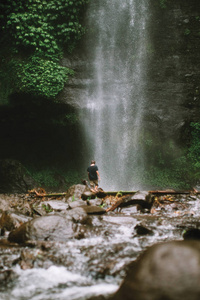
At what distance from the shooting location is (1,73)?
506 inches

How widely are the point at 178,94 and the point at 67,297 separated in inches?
523

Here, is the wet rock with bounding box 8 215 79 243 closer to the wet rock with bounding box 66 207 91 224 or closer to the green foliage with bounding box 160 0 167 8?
the wet rock with bounding box 66 207 91 224

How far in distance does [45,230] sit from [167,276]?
199cm

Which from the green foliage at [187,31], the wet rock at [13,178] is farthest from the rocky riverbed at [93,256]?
the green foliage at [187,31]

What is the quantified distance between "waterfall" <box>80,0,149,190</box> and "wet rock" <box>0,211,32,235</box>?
956 cm

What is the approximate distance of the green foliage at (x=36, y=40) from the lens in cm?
1230

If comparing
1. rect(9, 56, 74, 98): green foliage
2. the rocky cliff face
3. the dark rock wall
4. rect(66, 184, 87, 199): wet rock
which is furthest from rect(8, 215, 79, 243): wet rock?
the dark rock wall

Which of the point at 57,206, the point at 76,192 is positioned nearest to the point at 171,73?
the point at 76,192

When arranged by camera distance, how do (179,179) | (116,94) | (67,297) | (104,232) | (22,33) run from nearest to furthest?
(67,297) → (104,232) → (22,33) → (179,179) → (116,94)

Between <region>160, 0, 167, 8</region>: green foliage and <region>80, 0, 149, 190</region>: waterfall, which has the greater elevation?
<region>160, 0, 167, 8</region>: green foliage

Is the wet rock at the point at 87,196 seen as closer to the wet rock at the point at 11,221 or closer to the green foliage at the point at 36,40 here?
the wet rock at the point at 11,221

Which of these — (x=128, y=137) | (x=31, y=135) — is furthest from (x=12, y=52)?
(x=128, y=137)

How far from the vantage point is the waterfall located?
13883mm

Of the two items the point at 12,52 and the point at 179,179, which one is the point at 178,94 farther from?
the point at 12,52
